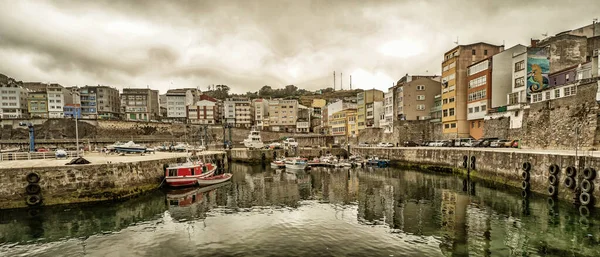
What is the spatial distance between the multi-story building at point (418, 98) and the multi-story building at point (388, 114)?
3294 millimetres

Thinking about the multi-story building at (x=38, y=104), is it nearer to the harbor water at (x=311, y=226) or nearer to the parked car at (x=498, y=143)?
the harbor water at (x=311, y=226)

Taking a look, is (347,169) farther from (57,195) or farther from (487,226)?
(57,195)

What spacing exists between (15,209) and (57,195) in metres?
2.40

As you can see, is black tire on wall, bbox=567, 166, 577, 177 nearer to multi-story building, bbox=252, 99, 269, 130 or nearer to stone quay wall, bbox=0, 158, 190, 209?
stone quay wall, bbox=0, 158, 190, 209

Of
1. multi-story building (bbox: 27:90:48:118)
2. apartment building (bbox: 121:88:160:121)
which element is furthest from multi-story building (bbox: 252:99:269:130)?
multi-story building (bbox: 27:90:48:118)

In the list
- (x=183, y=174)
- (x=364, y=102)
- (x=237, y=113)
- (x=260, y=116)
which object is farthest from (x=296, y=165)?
(x=237, y=113)

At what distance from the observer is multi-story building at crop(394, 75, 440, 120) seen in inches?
2504

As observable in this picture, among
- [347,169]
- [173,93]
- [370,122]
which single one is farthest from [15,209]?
[173,93]

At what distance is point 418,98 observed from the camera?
6384 centimetres

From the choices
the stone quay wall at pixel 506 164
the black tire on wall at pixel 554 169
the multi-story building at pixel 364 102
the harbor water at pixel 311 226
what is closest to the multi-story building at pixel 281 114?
the multi-story building at pixel 364 102

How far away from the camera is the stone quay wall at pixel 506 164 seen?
20.4 metres

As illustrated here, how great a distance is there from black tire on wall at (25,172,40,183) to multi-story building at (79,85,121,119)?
92534mm

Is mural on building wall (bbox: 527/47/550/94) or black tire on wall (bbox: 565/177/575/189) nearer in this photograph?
black tire on wall (bbox: 565/177/575/189)

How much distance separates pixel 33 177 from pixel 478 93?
193 feet
